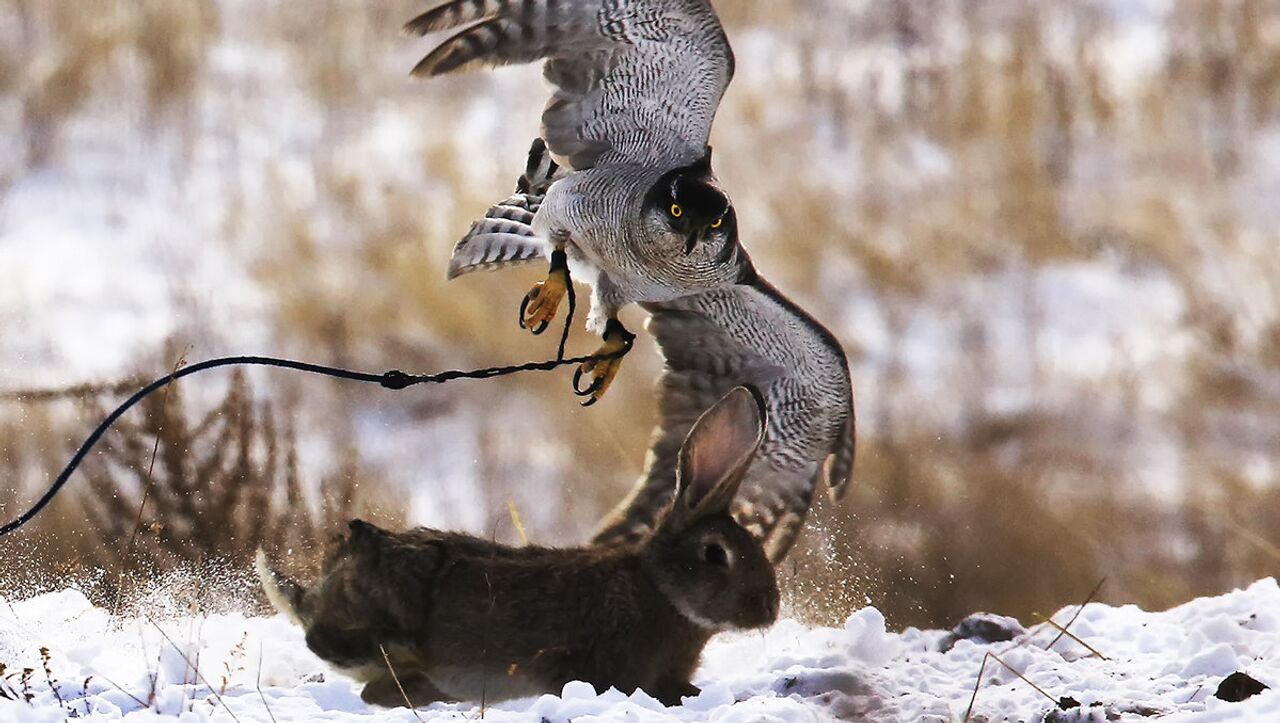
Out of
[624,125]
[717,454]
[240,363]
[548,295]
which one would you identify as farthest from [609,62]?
[240,363]

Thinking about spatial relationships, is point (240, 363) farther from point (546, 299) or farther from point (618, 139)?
point (618, 139)

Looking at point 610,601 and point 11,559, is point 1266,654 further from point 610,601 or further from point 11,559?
point 11,559

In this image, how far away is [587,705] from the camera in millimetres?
3762

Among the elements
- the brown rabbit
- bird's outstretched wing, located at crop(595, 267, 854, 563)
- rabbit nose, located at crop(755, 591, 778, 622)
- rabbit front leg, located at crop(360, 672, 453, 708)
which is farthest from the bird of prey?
rabbit front leg, located at crop(360, 672, 453, 708)

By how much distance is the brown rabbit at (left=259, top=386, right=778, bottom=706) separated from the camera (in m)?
4.18

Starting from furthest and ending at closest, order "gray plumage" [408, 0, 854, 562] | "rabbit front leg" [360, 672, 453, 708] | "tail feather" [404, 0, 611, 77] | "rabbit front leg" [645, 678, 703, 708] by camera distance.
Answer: "gray plumage" [408, 0, 854, 562] → "tail feather" [404, 0, 611, 77] → "rabbit front leg" [645, 678, 703, 708] → "rabbit front leg" [360, 672, 453, 708]

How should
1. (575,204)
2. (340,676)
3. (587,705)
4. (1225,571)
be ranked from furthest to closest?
(1225,571)
(575,204)
(340,676)
(587,705)

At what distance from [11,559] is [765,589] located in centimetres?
393

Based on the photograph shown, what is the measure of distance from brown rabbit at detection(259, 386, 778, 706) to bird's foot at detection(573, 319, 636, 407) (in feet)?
4.40

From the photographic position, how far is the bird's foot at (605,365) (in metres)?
5.85

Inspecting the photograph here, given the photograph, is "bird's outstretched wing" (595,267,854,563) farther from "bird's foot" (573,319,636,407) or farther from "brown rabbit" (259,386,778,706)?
"brown rabbit" (259,386,778,706)

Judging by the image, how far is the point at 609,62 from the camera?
596cm

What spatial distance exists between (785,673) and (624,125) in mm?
2777

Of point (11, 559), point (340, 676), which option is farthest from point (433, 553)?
point (11, 559)
